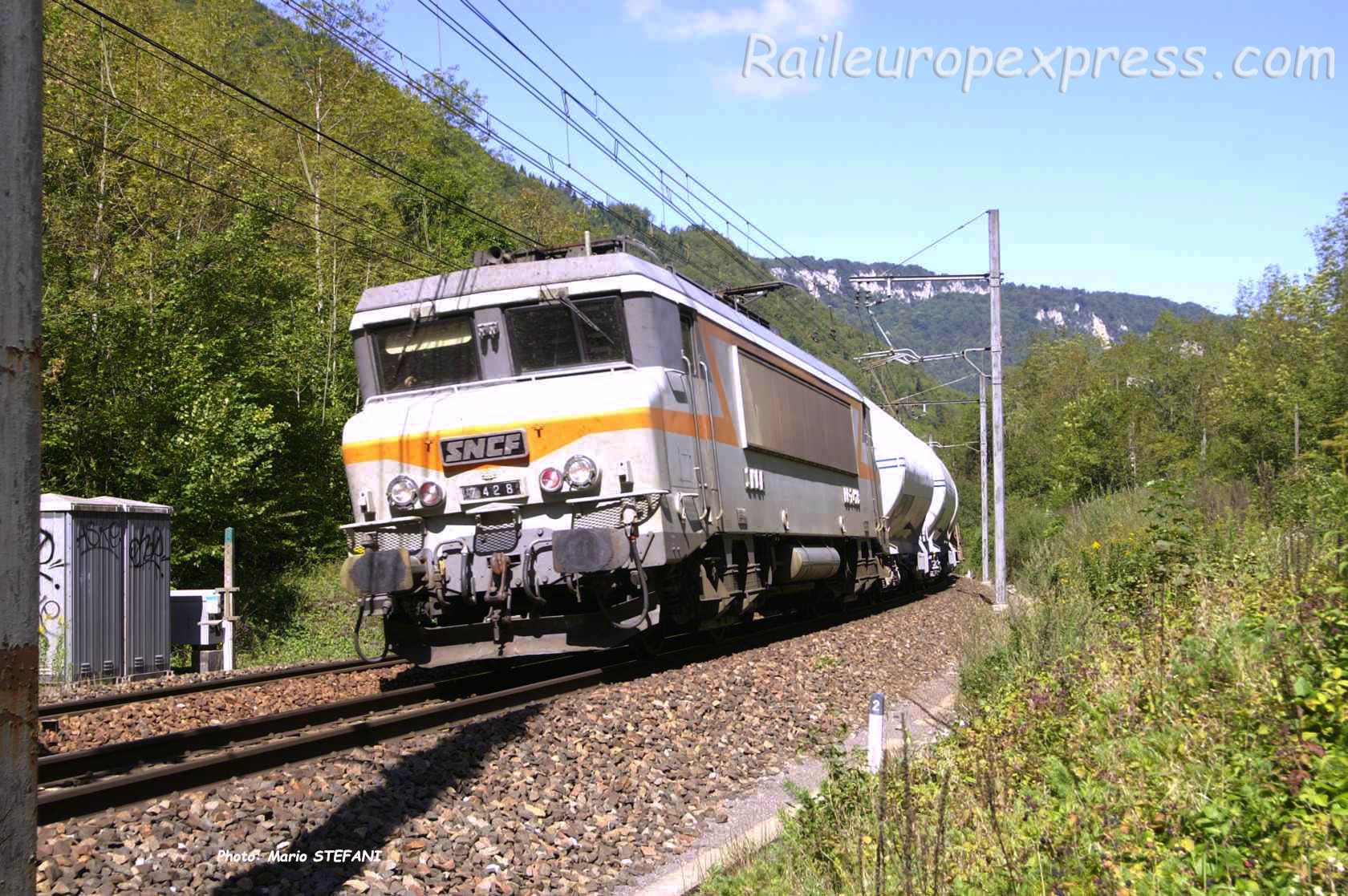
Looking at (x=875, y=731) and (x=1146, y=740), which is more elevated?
(x=1146, y=740)

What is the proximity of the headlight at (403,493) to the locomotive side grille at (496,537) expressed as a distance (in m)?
0.71

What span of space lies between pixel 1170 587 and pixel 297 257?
23.4m

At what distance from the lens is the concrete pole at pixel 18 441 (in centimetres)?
339

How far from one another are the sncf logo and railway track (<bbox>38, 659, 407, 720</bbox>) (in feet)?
10.2

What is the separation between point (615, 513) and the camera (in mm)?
9602

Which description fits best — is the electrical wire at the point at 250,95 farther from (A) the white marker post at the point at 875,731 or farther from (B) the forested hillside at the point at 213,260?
(A) the white marker post at the point at 875,731

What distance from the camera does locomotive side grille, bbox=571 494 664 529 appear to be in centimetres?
953

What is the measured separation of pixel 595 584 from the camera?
9719 millimetres

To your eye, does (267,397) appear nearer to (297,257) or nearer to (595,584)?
(297,257)

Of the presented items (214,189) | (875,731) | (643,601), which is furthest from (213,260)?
(875,731)

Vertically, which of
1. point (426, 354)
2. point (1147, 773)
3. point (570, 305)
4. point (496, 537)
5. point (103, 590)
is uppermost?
point (570, 305)

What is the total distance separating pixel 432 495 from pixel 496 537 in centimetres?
73

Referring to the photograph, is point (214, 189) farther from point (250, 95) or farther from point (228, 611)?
point (250, 95)

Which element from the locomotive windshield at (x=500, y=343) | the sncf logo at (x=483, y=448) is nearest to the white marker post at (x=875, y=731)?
the sncf logo at (x=483, y=448)
